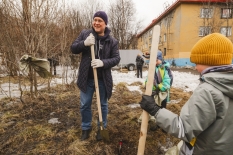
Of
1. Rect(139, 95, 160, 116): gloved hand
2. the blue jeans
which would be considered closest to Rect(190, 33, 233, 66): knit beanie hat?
Rect(139, 95, 160, 116): gloved hand

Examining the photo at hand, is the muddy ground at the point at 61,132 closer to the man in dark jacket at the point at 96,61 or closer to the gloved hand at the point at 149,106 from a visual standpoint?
the man in dark jacket at the point at 96,61

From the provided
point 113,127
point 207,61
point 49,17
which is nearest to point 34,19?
point 49,17

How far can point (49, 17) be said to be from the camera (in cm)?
441

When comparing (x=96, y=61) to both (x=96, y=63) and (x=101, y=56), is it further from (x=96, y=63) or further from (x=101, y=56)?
(x=101, y=56)

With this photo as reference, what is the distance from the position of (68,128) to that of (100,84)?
120 cm

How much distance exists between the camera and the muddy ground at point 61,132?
239cm

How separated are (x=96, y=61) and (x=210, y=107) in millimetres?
1560

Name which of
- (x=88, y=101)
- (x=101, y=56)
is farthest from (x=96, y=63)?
(x=88, y=101)

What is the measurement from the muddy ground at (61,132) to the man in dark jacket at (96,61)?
28 centimetres

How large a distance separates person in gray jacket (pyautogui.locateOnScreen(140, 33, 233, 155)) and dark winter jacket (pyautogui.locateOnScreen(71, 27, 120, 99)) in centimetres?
140

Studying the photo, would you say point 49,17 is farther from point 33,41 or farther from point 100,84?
point 100,84

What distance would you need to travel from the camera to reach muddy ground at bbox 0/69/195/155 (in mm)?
2389

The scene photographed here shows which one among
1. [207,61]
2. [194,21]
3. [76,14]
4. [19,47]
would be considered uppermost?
[194,21]

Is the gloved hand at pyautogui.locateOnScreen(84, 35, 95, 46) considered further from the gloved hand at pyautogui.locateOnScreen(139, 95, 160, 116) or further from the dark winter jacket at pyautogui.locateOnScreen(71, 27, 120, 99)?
the gloved hand at pyautogui.locateOnScreen(139, 95, 160, 116)
